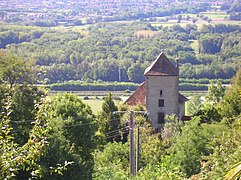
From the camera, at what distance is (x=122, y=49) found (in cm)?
10144

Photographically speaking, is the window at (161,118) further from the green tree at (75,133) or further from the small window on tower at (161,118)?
the green tree at (75,133)

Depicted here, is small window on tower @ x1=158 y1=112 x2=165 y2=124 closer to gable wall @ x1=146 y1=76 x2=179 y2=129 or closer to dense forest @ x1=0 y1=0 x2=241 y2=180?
gable wall @ x1=146 y1=76 x2=179 y2=129

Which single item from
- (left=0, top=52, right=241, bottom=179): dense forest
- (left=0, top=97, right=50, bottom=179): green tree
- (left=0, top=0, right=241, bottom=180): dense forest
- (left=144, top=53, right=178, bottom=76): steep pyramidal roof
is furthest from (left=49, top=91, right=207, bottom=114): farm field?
(left=0, top=97, right=50, bottom=179): green tree

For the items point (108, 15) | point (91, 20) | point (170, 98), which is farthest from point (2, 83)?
point (108, 15)

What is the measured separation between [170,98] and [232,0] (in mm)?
166531

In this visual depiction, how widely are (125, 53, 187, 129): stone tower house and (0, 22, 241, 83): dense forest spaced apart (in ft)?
136

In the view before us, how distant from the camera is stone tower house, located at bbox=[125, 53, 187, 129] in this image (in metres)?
30.9

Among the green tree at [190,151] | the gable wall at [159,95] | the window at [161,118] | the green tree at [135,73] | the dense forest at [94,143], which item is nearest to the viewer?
the dense forest at [94,143]

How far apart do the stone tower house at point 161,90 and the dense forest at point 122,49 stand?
136 feet

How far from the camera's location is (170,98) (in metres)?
31.5

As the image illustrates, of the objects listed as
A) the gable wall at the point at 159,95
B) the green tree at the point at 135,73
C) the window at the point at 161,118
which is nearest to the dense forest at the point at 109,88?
the green tree at the point at 135,73

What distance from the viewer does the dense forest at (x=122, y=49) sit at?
77.9 meters

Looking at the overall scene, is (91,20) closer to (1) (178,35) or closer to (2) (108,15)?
(2) (108,15)

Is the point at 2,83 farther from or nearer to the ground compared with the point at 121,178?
farther from the ground
